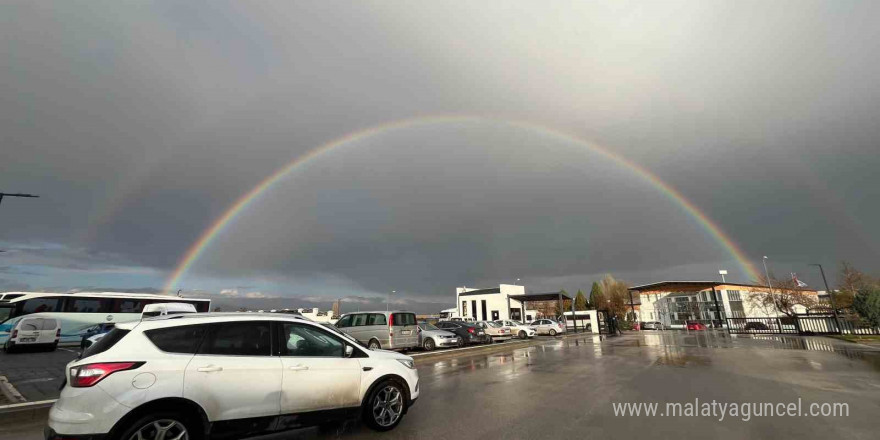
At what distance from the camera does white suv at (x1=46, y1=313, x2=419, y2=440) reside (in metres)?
3.97

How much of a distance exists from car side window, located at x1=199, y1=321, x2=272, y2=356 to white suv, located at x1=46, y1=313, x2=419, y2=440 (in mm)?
12

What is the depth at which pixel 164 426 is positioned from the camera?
4219 mm

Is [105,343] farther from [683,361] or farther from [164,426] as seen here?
[683,361]

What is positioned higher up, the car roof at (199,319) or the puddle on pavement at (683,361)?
the car roof at (199,319)

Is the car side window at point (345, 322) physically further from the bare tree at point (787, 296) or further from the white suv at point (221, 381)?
the bare tree at point (787, 296)

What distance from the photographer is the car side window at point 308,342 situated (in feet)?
17.5

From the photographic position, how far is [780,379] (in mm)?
9844

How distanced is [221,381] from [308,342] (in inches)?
47.7

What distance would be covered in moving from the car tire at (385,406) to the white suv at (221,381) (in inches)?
0.6

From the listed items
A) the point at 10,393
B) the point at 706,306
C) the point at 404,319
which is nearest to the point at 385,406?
the point at 10,393

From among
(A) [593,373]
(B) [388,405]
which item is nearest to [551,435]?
(B) [388,405]

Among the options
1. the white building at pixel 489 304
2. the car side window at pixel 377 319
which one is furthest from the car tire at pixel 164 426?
the white building at pixel 489 304

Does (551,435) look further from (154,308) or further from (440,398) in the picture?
(154,308)

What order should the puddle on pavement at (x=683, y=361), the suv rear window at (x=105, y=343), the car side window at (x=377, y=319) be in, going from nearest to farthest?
1. the suv rear window at (x=105, y=343)
2. the puddle on pavement at (x=683, y=361)
3. the car side window at (x=377, y=319)
